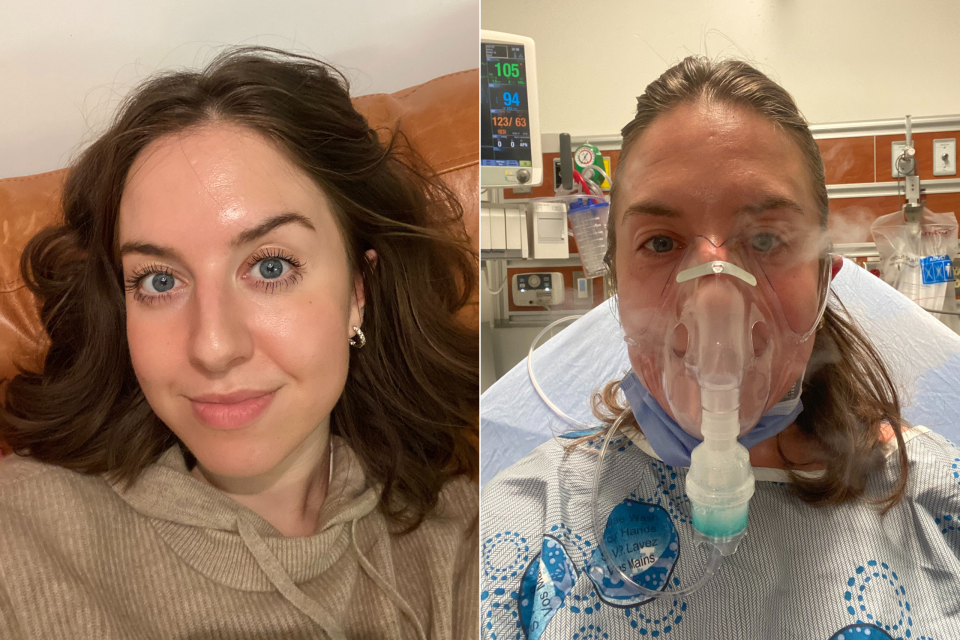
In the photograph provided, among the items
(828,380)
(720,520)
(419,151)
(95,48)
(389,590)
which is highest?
(95,48)

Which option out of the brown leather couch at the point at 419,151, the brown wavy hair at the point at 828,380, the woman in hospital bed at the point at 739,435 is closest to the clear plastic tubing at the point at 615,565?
the woman in hospital bed at the point at 739,435

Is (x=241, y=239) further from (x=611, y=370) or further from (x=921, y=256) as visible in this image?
(x=921, y=256)

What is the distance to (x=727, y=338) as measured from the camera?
589 millimetres

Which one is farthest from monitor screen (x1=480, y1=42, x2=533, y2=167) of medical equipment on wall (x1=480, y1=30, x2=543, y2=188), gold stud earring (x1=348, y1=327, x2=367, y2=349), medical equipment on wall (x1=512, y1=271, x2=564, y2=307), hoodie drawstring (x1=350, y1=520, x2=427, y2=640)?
hoodie drawstring (x1=350, y1=520, x2=427, y2=640)

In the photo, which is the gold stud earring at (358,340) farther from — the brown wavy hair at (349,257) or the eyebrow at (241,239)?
the eyebrow at (241,239)

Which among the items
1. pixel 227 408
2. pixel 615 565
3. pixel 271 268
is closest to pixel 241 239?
pixel 271 268

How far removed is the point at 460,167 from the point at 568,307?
210 millimetres

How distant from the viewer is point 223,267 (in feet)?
2.00

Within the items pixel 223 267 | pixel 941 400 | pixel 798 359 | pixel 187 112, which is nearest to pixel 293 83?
pixel 187 112

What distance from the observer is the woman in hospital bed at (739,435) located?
1.89 ft

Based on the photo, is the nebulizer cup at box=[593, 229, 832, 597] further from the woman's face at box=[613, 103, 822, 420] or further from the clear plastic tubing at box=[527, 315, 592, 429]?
the clear plastic tubing at box=[527, 315, 592, 429]

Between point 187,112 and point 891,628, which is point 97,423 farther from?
point 891,628

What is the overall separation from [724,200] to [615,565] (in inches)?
14.9

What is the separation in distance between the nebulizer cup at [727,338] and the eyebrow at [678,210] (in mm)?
23
